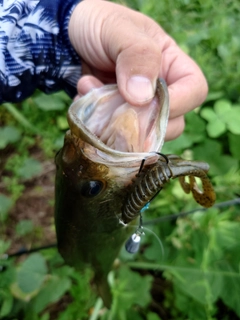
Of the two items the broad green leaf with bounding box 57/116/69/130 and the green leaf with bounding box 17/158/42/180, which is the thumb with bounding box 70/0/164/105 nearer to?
→ the broad green leaf with bounding box 57/116/69/130

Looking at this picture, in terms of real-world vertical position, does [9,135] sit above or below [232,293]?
above

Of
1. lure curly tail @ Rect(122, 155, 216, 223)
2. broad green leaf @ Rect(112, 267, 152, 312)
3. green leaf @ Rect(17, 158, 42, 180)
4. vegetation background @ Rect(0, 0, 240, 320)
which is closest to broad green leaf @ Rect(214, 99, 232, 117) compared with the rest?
vegetation background @ Rect(0, 0, 240, 320)

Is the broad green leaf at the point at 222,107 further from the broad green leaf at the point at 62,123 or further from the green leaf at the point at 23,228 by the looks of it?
the green leaf at the point at 23,228

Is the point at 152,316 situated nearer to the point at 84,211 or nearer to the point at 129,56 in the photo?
the point at 84,211

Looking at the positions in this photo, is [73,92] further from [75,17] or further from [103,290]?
[103,290]

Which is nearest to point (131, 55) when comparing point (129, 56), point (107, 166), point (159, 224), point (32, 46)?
point (129, 56)

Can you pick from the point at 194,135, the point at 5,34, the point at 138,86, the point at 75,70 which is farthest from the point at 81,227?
the point at 194,135

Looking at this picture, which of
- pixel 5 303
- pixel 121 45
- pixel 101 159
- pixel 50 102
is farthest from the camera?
pixel 50 102

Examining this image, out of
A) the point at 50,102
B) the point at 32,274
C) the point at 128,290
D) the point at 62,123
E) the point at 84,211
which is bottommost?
the point at 128,290
